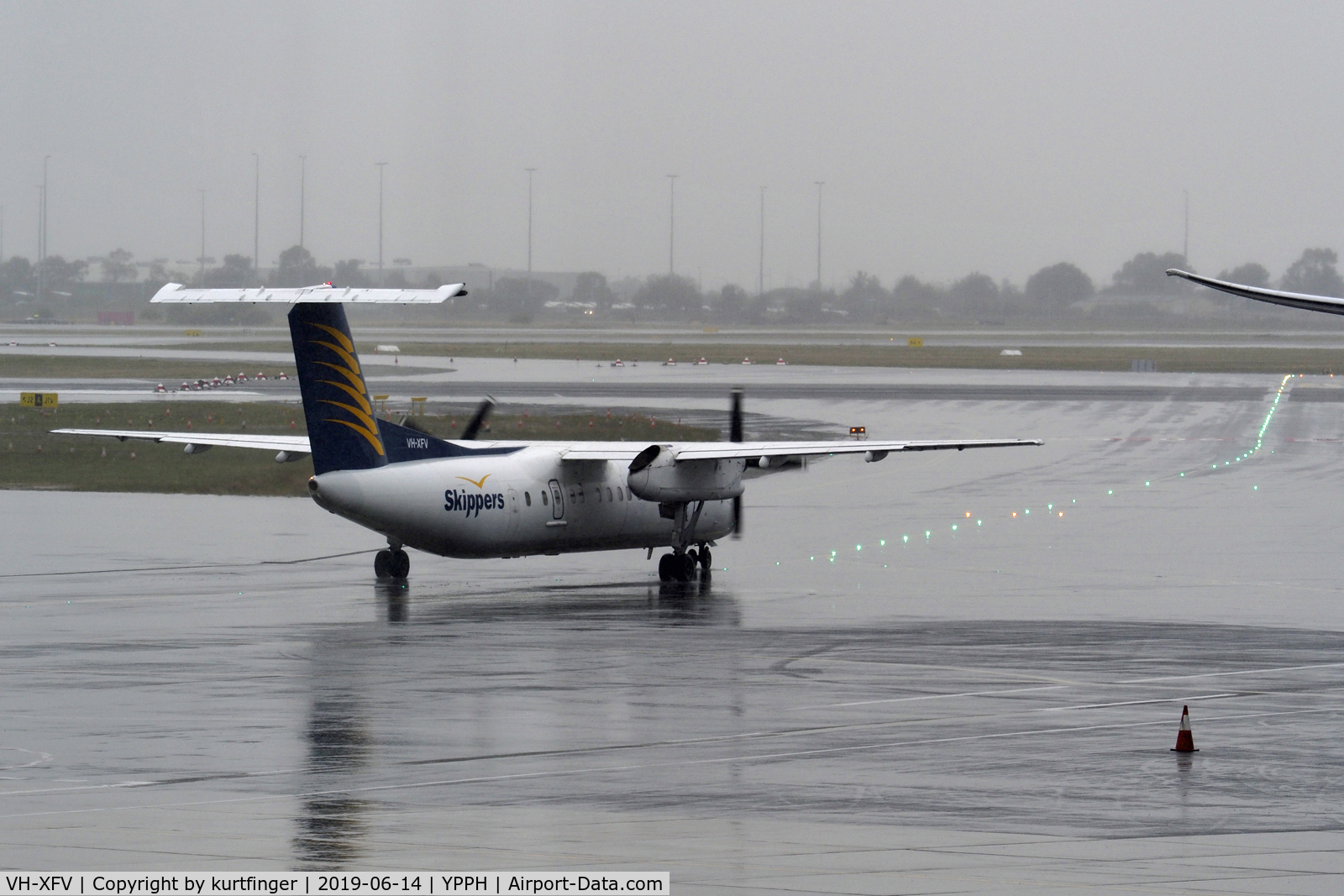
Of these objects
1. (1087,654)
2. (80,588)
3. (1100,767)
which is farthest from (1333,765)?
(80,588)

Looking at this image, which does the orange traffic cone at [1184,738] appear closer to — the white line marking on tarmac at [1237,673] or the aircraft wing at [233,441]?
the white line marking on tarmac at [1237,673]

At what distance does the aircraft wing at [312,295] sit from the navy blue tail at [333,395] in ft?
0.88

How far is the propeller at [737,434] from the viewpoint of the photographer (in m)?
34.9

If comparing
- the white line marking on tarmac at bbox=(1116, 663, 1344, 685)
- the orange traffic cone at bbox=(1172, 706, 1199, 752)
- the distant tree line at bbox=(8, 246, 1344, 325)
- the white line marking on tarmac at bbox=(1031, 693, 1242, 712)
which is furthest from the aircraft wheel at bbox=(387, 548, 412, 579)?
the distant tree line at bbox=(8, 246, 1344, 325)

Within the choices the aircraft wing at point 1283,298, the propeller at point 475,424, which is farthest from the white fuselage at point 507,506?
the aircraft wing at point 1283,298

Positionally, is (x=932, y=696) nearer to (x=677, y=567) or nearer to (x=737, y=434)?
(x=677, y=567)

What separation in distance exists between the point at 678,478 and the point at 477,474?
4.25 meters

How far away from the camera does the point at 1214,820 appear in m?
14.0

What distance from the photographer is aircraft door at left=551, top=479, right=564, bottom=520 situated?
3241cm

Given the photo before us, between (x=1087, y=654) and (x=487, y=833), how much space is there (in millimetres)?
13030

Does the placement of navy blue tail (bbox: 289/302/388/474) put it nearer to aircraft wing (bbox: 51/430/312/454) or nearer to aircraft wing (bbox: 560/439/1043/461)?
aircraft wing (bbox: 560/439/1043/461)

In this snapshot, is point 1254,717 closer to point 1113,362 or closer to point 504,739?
point 504,739

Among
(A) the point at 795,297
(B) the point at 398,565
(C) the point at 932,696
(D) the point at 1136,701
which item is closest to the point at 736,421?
(B) the point at 398,565

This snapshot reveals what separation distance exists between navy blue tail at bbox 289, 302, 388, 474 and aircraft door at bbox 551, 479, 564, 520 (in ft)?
12.2
